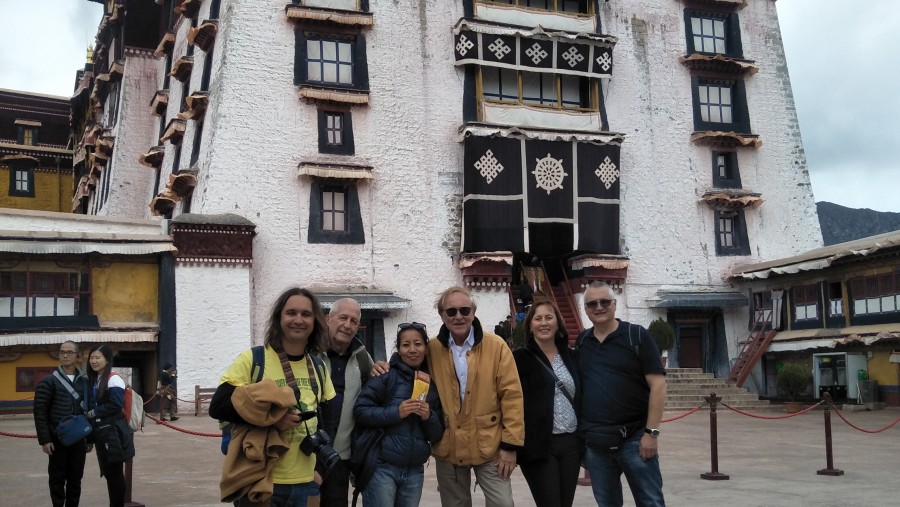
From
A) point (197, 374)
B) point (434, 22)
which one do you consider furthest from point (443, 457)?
point (434, 22)

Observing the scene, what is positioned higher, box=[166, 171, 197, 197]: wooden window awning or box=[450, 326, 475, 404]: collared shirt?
box=[166, 171, 197, 197]: wooden window awning

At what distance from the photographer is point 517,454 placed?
605 centimetres

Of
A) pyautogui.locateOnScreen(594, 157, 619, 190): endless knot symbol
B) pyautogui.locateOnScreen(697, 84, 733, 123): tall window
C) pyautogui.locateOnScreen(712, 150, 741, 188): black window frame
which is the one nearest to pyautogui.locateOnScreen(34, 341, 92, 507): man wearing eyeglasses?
pyautogui.locateOnScreen(594, 157, 619, 190): endless knot symbol

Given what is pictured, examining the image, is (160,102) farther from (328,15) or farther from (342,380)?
(342,380)

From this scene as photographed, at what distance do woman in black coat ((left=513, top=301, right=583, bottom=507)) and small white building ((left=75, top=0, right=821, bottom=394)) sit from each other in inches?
700

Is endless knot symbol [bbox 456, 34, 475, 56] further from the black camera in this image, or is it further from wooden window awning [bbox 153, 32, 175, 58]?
the black camera

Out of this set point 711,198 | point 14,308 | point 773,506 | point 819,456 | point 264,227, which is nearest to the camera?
point 773,506

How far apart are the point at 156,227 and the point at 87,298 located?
9.59 ft

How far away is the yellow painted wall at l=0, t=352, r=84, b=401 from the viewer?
69.1ft

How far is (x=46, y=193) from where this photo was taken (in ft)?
149

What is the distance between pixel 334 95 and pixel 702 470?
1621 centimetres

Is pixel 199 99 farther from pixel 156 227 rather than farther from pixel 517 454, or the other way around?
pixel 517 454

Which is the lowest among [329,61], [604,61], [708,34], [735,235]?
[735,235]

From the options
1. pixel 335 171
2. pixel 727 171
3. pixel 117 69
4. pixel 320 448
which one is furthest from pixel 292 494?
pixel 117 69
